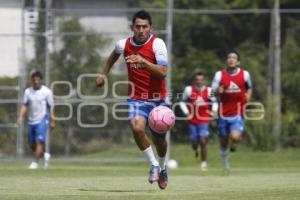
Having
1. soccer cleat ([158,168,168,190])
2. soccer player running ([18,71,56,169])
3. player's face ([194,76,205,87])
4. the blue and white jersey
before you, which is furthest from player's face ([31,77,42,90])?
soccer cleat ([158,168,168,190])

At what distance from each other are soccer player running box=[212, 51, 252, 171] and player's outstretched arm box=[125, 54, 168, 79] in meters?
7.17

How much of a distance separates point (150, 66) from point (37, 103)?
10852mm

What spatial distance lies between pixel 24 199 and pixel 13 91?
15.9m

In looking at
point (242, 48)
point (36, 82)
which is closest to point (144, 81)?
point (36, 82)

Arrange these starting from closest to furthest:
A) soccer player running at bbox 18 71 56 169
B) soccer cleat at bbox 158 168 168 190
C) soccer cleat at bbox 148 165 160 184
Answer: soccer cleat at bbox 148 165 160 184, soccer cleat at bbox 158 168 168 190, soccer player running at bbox 18 71 56 169

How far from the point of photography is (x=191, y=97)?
2425 centimetres

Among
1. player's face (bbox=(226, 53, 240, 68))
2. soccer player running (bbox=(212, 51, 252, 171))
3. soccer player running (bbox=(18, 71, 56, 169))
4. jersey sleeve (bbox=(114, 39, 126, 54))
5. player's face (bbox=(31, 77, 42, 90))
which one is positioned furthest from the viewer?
soccer player running (bbox=(18, 71, 56, 169))

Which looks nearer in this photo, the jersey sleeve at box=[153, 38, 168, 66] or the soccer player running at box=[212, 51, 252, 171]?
the jersey sleeve at box=[153, 38, 168, 66]

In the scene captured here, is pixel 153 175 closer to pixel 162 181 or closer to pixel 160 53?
pixel 162 181

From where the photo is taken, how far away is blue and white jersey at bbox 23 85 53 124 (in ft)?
74.6

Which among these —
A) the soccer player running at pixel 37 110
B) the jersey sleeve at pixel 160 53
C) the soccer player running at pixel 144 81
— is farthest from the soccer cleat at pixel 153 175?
the soccer player running at pixel 37 110

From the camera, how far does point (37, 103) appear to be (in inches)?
896

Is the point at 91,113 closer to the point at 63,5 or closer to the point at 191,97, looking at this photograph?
the point at 191,97

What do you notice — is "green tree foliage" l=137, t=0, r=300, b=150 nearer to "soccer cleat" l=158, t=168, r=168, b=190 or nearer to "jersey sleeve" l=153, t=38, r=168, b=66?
"jersey sleeve" l=153, t=38, r=168, b=66
